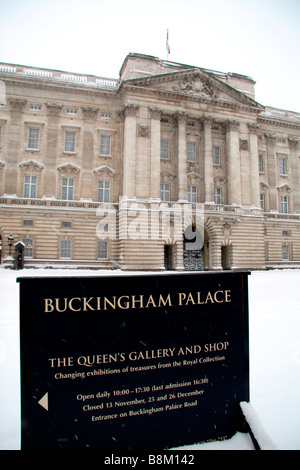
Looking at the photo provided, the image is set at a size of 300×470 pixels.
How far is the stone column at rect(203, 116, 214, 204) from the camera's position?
1244 inches

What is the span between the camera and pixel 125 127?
29297 millimetres

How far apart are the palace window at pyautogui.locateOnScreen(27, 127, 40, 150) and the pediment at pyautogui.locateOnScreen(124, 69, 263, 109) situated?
1144 centimetres

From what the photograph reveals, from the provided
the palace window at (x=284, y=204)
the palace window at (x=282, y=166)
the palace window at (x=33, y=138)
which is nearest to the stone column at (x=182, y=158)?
the palace window at (x=33, y=138)

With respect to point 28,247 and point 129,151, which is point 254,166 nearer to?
point 129,151

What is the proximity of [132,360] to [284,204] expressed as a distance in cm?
4082

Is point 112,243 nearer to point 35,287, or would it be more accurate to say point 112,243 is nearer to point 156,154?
point 156,154

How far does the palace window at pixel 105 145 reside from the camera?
31.1 m

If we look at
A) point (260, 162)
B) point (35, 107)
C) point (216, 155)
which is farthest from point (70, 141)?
point (260, 162)

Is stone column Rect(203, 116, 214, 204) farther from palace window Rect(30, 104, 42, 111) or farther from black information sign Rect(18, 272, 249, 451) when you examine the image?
black information sign Rect(18, 272, 249, 451)

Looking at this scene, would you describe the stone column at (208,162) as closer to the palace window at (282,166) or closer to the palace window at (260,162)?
the palace window at (260,162)

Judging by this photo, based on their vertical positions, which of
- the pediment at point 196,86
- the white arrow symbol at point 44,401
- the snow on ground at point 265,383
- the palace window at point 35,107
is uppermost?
the pediment at point 196,86

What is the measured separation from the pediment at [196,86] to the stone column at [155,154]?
9.35ft

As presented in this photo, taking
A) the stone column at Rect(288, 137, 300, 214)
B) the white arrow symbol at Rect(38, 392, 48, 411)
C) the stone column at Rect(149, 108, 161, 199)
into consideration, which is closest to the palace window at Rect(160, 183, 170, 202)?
the stone column at Rect(149, 108, 161, 199)

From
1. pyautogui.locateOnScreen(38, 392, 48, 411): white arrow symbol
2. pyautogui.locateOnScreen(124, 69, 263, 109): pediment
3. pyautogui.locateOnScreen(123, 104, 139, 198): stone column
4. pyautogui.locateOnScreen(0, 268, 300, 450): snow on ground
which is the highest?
pyautogui.locateOnScreen(124, 69, 263, 109): pediment
